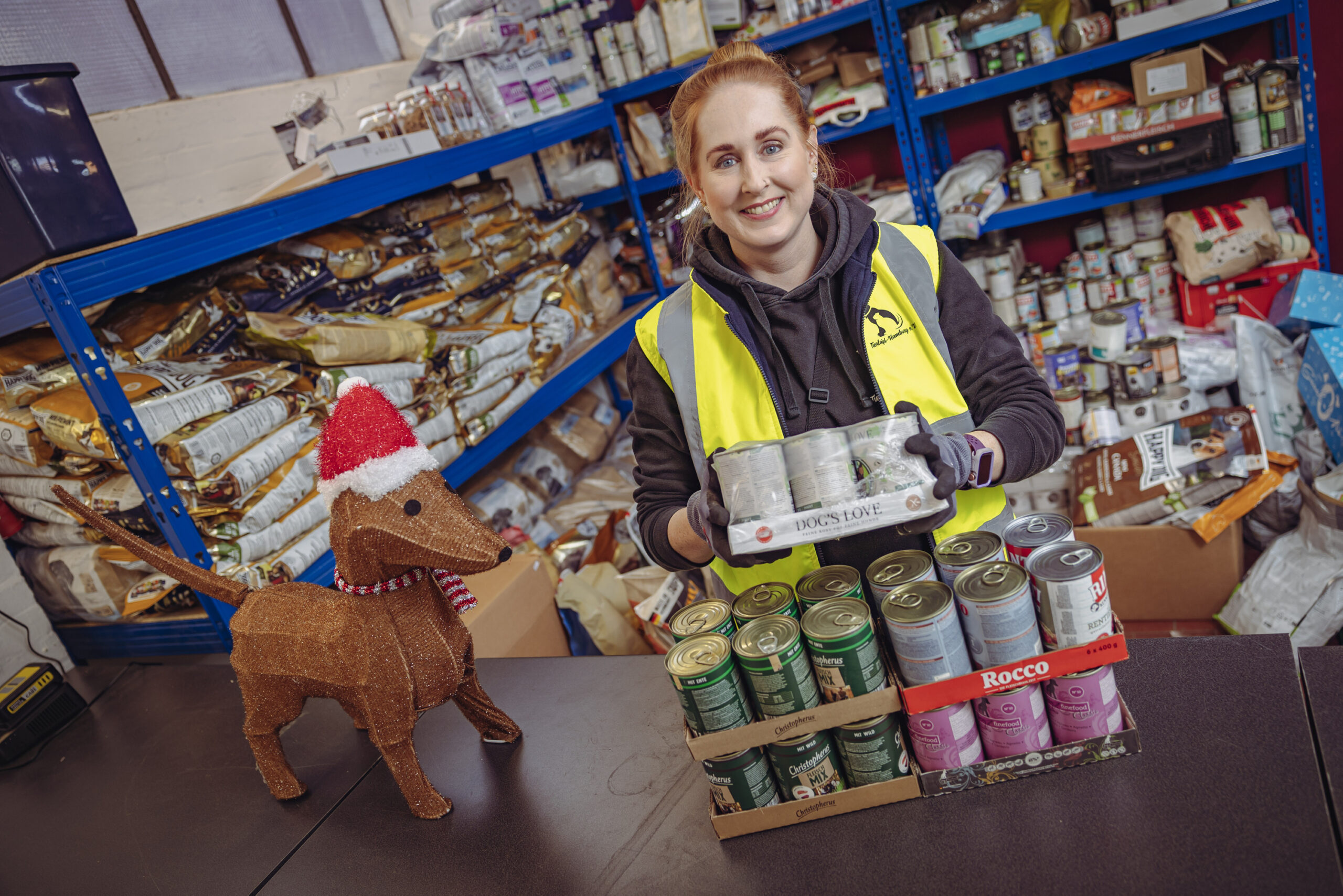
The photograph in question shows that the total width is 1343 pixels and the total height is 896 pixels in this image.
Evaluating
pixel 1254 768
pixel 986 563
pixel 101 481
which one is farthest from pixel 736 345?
pixel 101 481

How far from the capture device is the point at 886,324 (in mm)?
1359

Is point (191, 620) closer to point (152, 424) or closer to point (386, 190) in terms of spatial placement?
point (152, 424)

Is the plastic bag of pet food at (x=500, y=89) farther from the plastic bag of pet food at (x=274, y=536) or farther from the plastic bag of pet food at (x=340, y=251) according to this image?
the plastic bag of pet food at (x=274, y=536)

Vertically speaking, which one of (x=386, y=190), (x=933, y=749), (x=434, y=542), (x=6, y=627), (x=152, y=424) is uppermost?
(x=386, y=190)

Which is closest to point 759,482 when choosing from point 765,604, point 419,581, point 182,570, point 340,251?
point 765,604

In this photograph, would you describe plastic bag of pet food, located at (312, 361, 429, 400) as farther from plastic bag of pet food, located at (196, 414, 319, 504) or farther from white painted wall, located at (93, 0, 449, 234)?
white painted wall, located at (93, 0, 449, 234)

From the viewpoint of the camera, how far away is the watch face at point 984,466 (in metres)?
1.20

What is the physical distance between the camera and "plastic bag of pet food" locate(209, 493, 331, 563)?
1.95 metres

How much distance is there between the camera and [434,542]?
120 cm

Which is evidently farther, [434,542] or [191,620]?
[191,620]

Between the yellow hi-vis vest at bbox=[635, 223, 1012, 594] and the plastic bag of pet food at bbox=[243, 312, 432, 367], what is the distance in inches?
49.2

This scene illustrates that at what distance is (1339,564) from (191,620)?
3001 mm

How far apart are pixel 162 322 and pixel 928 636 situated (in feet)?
7.28

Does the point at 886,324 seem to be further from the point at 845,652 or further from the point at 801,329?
the point at 845,652
